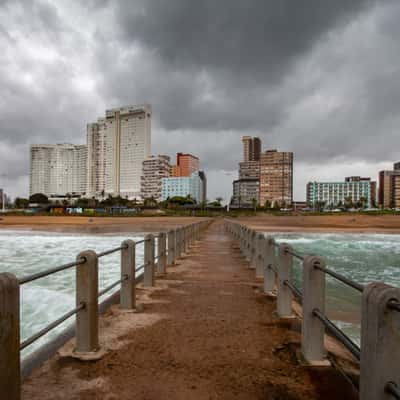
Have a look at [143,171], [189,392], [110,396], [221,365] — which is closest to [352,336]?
[221,365]

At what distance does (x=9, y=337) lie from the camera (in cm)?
220

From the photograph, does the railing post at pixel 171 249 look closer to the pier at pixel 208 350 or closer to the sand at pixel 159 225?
the pier at pixel 208 350

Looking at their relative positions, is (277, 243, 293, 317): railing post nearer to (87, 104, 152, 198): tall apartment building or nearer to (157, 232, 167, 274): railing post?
(157, 232, 167, 274): railing post

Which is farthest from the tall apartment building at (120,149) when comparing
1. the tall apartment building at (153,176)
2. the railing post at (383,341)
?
the railing post at (383,341)

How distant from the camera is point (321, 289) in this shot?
132 inches

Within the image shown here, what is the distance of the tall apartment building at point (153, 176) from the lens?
600 ft

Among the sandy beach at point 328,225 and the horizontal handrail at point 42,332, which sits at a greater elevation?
the horizontal handrail at point 42,332

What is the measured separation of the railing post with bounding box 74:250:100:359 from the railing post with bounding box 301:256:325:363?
2281 millimetres

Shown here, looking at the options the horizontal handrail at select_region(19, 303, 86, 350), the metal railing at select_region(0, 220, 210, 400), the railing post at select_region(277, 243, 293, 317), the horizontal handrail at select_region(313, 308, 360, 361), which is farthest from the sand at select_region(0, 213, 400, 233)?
the horizontal handrail at select_region(313, 308, 360, 361)

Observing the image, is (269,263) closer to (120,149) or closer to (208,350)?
(208,350)

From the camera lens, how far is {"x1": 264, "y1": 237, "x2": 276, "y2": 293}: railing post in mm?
6148

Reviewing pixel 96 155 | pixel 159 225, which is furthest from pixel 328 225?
pixel 96 155

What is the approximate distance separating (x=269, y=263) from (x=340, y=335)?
3.59m

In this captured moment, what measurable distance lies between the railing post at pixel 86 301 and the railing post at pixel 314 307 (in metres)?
2.28
